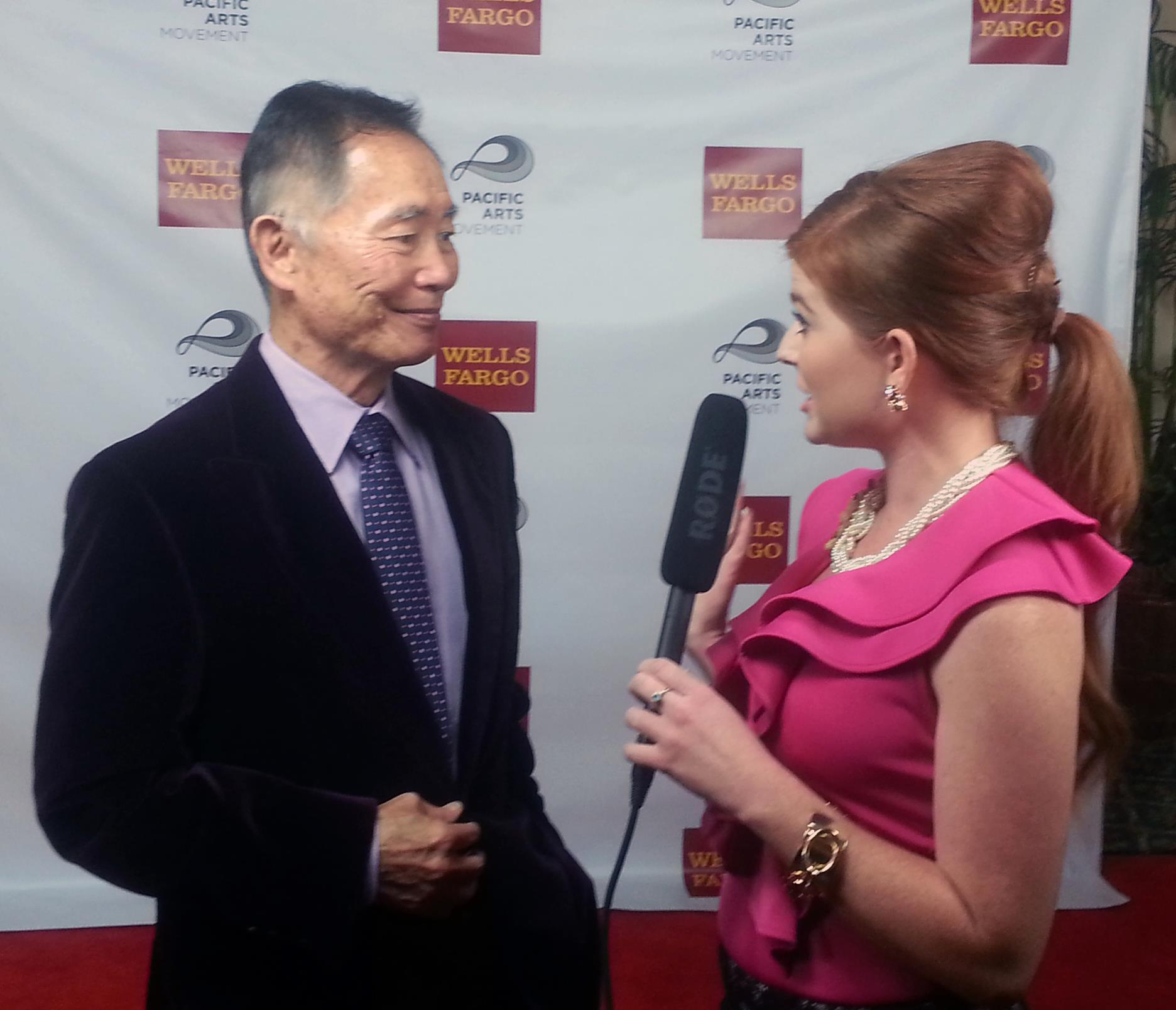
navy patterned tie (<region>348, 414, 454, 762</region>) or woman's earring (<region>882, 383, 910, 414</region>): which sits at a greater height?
woman's earring (<region>882, 383, 910, 414</region>)

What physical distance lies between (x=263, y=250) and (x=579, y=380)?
1025 millimetres

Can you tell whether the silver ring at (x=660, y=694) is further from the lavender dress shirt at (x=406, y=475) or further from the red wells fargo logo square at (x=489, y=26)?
the red wells fargo logo square at (x=489, y=26)

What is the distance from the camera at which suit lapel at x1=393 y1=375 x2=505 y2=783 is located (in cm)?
124

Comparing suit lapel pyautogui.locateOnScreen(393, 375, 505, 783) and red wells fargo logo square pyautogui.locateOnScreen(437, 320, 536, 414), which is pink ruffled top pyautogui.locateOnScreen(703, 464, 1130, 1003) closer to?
suit lapel pyautogui.locateOnScreen(393, 375, 505, 783)

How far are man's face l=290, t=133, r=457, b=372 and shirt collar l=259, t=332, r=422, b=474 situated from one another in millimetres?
26

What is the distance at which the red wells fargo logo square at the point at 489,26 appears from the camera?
6.84 ft

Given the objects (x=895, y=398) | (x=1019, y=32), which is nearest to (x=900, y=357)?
(x=895, y=398)

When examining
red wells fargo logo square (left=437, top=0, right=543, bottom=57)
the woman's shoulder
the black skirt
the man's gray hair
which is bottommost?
the black skirt

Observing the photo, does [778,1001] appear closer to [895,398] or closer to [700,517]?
[700,517]

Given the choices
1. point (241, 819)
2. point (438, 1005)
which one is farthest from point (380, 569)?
point (438, 1005)

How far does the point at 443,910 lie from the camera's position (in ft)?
3.92

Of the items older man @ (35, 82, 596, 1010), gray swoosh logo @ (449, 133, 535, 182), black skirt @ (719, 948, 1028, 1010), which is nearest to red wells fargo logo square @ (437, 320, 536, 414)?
gray swoosh logo @ (449, 133, 535, 182)

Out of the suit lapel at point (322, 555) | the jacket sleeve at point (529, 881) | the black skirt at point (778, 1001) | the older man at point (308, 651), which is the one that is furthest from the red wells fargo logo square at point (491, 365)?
the black skirt at point (778, 1001)

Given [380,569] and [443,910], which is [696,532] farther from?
[443,910]
